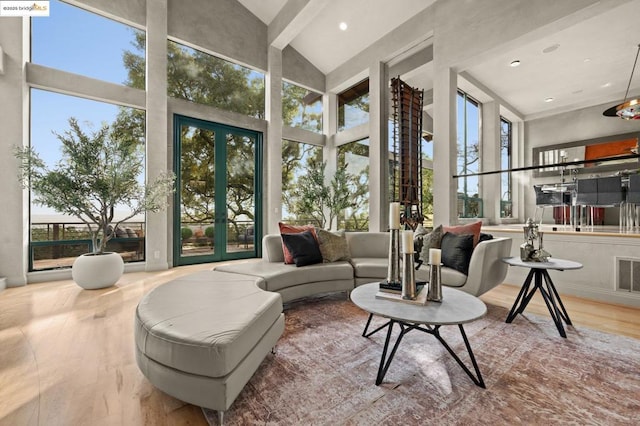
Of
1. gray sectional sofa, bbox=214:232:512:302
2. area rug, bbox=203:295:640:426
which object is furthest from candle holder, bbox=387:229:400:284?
gray sectional sofa, bbox=214:232:512:302

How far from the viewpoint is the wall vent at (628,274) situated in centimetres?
304

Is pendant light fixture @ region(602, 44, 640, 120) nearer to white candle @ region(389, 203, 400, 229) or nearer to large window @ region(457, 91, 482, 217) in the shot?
large window @ region(457, 91, 482, 217)

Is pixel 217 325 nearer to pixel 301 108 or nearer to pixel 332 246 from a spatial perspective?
pixel 332 246

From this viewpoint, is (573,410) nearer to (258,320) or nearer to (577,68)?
(258,320)

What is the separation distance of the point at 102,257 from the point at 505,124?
10165 millimetres

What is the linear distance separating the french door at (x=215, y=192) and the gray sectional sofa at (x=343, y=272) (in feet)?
8.73

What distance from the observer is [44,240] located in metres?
4.19

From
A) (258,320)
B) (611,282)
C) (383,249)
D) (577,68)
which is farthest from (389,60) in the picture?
(258,320)

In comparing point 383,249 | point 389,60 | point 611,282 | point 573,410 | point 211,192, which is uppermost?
point 389,60

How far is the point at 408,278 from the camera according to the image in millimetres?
1865

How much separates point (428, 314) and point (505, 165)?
7.95 m

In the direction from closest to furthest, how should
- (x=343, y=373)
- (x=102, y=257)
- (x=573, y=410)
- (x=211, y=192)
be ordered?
(x=573, y=410) → (x=343, y=373) → (x=102, y=257) → (x=211, y=192)

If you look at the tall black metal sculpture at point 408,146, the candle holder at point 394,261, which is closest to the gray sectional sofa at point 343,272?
the candle holder at point 394,261

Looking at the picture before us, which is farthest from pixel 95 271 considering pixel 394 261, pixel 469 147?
pixel 469 147
